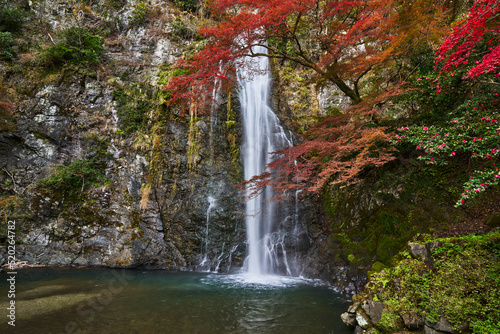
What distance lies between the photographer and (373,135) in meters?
5.15

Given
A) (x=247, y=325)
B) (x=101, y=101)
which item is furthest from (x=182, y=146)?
(x=247, y=325)

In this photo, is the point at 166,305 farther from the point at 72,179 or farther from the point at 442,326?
the point at 72,179

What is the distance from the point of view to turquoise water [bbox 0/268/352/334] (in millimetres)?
4637

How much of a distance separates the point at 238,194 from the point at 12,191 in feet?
32.9

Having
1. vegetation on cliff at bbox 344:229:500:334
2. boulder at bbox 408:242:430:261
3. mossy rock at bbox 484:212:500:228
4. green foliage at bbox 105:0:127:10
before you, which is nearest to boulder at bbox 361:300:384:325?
vegetation on cliff at bbox 344:229:500:334

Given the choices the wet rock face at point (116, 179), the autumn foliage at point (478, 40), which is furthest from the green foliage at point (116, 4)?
the autumn foliage at point (478, 40)

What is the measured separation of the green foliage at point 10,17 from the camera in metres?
12.6

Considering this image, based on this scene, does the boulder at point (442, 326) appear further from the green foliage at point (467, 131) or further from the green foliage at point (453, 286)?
the green foliage at point (467, 131)

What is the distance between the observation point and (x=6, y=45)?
12117mm

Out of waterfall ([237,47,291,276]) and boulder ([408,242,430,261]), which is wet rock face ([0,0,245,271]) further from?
boulder ([408,242,430,261])

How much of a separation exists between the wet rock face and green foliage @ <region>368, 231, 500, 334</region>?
7082 millimetres

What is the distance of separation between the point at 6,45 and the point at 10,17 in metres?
1.99

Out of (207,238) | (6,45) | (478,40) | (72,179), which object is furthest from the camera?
(6,45)

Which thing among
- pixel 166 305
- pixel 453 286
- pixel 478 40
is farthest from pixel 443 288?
pixel 166 305
